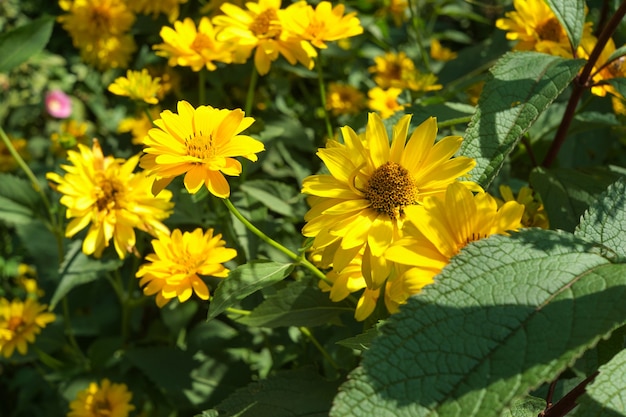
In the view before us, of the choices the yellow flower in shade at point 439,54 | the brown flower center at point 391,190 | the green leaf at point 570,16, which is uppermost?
the green leaf at point 570,16

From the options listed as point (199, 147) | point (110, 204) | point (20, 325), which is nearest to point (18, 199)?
point (20, 325)

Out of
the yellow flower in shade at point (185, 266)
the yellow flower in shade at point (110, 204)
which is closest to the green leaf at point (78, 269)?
the yellow flower in shade at point (110, 204)

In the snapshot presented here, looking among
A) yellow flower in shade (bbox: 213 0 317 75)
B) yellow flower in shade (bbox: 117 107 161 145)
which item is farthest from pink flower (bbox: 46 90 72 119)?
yellow flower in shade (bbox: 213 0 317 75)

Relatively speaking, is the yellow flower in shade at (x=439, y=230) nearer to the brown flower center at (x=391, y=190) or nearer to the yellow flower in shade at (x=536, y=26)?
the brown flower center at (x=391, y=190)

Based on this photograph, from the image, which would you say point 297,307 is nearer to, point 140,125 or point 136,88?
point 136,88

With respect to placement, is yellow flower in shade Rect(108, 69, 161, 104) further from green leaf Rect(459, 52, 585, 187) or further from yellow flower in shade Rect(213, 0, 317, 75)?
green leaf Rect(459, 52, 585, 187)

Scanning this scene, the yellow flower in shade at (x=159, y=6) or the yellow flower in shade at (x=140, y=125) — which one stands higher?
the yellow flower in shade at (x=159, y=6)
